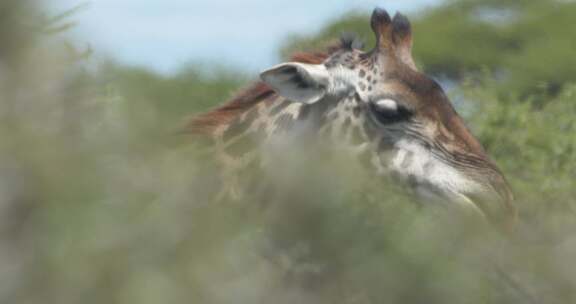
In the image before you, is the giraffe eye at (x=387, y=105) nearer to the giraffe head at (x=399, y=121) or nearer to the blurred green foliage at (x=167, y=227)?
the giraffe head at (x=399, y=121)

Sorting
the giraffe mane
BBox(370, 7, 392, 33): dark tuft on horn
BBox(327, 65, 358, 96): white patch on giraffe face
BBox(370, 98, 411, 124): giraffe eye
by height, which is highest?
BBox(370, 7, 392, 33): dark tuft on horn

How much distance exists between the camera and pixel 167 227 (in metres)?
1.79

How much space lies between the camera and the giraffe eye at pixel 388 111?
18.9 feet

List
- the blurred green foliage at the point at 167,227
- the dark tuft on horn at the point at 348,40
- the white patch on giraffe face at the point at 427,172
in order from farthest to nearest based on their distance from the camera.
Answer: the dark tuft on horn at the point at 348,40 < the white patch on giraffe face at the point at 427,172 < the blurred green foliage at the point at 167,227

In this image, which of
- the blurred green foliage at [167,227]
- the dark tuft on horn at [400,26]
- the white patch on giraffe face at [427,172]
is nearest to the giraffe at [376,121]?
the white patch on giraffe face at [427,172]

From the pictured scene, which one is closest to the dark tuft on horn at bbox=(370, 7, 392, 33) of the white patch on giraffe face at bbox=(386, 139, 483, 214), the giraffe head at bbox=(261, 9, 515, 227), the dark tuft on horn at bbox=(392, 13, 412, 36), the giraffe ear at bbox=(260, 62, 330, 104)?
the dark tuft on horn at bbox=(392, 13, 412, 36)

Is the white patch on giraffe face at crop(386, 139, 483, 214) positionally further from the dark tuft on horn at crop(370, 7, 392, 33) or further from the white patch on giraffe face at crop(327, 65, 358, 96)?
the dark tuft on horn at crop(370, 7, 392, 33)

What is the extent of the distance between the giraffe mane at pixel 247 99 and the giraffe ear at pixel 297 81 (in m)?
0.20

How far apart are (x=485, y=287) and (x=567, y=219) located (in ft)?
1.25

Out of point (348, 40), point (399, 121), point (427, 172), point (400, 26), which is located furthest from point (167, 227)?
point (400, 26)

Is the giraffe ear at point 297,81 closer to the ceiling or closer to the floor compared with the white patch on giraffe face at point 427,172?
closer to the ceiling

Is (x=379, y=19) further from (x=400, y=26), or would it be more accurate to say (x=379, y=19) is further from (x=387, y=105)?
(x=387, y=105)

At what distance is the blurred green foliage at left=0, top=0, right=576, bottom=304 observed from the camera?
175 cm

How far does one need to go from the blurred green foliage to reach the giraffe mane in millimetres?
3253
